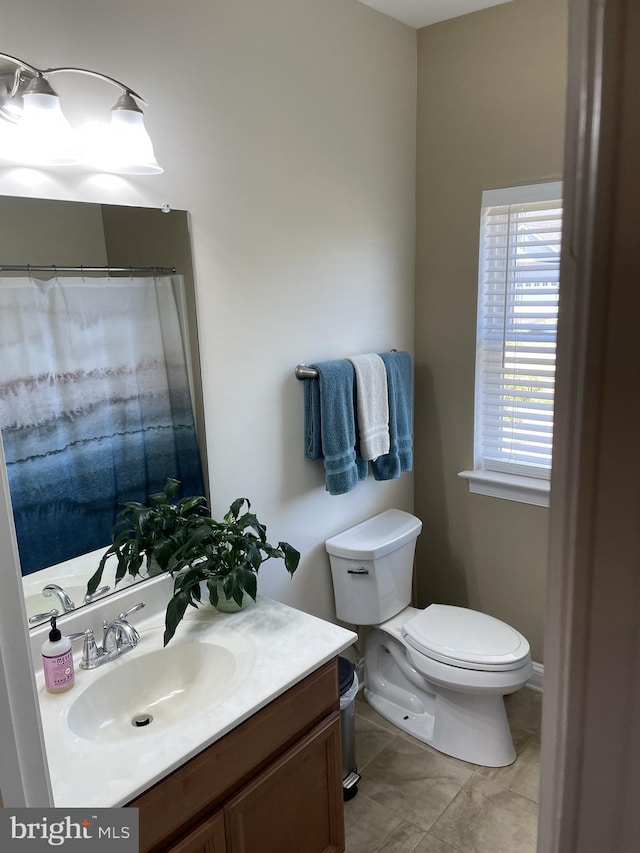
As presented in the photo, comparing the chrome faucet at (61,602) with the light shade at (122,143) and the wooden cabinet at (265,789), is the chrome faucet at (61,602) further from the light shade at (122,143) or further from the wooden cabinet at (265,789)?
the light shade at (122,143)

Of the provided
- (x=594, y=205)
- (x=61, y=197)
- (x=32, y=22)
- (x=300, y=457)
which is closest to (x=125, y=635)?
(x=300, y=457)

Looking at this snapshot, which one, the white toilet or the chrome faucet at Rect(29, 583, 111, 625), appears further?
the white toilet

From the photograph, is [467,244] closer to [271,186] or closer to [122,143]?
[271,186]

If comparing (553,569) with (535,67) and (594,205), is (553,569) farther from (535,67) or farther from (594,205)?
(535,67)

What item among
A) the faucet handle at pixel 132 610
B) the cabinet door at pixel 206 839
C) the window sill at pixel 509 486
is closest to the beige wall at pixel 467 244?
the window sill at pixel 509 486

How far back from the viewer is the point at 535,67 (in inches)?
88.0

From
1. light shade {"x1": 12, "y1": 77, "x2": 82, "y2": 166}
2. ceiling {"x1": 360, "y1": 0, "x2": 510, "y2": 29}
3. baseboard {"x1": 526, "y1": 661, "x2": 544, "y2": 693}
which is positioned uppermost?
ceiling {"x1": 360, "y1": 0, "x2": 510, "y2": 29}

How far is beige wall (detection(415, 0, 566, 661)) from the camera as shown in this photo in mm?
2264

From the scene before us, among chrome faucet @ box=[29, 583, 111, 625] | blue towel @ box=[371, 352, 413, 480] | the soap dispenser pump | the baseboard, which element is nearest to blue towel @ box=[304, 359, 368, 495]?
blue towel @ box=[371, 352, 413, 480]

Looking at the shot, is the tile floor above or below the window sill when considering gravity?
below

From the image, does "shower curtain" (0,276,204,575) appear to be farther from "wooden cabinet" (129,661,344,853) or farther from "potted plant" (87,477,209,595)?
"wooden cabinet" (129,661,344,853)

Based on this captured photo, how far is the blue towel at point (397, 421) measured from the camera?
95.8 inches

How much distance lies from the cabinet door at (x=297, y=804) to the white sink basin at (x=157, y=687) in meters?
0.24

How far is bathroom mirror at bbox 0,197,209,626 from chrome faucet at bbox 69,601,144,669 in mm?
111
